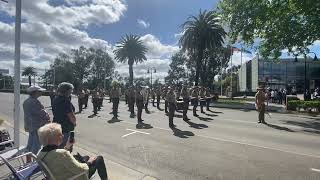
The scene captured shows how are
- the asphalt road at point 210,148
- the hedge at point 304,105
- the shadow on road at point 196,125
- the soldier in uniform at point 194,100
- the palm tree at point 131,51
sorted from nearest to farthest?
the asphalt road at point 210,148 < the shadow on road at point 196,125 < the soldier in uniform at point 194,100 < the hedge at point 304,105 < the palm tree at point 131,51

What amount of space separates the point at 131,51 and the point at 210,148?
76.2m

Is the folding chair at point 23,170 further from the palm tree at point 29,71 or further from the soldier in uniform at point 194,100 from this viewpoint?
the palm tree at point 29,71

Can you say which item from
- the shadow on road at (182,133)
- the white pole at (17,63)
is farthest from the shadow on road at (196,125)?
the white pole at (17,63)

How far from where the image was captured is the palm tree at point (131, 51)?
87750mm

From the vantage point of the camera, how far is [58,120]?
8594 mm

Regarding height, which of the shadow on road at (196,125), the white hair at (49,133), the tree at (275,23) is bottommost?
the shadow on road at (196,125)

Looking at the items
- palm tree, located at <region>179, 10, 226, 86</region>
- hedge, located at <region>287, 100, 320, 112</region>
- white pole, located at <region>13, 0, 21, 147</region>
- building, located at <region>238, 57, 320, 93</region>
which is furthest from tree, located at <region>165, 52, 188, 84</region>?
white pole, located at <region>13, 0, 21, 147</region>

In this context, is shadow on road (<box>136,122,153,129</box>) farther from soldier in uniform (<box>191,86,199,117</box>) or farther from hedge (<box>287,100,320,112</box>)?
hedge (<box>287,100,320,112</box>)

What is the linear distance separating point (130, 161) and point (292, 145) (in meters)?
5.39

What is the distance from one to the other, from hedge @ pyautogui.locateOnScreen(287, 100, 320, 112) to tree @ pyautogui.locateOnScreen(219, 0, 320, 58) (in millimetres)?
3470

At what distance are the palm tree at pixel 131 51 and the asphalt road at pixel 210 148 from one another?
2722 inches

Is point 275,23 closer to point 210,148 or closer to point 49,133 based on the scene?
point 210,148

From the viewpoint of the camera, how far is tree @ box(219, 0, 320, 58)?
25375 mm

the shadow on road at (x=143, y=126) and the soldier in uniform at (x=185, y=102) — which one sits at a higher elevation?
the soldier in uniform at (x=185, y=102)
